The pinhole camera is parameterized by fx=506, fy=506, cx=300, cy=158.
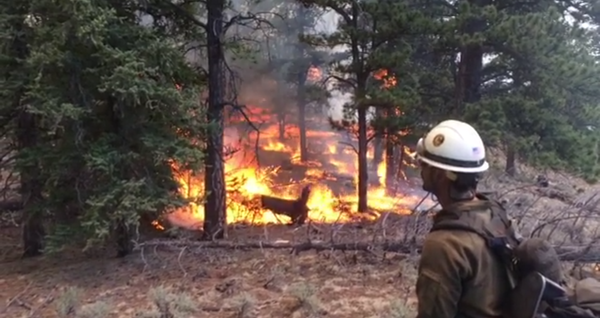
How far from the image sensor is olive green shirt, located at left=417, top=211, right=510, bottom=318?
251 centimetres

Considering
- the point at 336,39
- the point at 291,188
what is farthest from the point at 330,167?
the point at 336,39

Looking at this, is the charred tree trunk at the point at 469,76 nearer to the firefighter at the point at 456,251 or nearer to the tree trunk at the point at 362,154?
the tree trunk at the point at 362,154

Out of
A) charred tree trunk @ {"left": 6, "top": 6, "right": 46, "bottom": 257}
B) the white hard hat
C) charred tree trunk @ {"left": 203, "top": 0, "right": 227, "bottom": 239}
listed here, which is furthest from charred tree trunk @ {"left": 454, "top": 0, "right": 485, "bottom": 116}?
the white hard hat

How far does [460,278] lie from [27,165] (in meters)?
7.78

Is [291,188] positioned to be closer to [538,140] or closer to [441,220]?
[538,140]

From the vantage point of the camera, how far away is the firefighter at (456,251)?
8.28ft

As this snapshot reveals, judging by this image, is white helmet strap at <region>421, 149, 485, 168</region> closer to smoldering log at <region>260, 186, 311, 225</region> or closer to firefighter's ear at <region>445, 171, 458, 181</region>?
firefighter's ear at <region>445, 171, 458, 181</region>

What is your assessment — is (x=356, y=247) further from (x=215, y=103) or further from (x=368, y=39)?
(x=368, y=39)

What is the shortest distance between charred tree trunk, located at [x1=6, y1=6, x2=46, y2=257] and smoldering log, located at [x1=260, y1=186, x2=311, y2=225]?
258 inches

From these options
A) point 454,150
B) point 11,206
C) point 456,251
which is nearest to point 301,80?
point 11,206

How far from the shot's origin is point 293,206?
14.8 meters

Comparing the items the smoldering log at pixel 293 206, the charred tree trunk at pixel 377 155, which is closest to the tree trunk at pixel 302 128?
the charred tree trunk at pixel 377 155

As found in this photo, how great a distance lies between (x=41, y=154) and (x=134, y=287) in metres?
2.68

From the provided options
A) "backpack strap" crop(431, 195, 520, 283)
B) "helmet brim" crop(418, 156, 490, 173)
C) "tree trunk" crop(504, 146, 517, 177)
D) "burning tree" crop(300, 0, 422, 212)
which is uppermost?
"burning tree" crop(300, 0, 422, 212)
